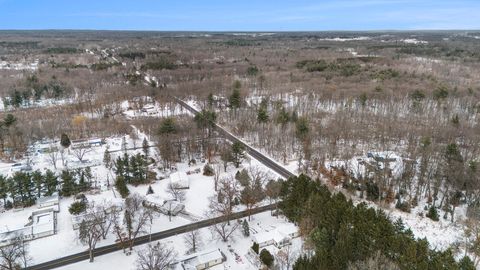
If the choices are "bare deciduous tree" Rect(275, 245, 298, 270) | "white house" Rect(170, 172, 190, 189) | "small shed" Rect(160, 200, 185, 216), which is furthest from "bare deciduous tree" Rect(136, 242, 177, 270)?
"white house" Rect(170, 172, 190, 189)

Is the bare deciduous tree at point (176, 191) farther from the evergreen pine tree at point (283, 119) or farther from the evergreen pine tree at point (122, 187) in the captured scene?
the evergreen pine tree at point (283, 119)

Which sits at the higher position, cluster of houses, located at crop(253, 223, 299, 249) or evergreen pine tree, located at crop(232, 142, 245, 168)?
evergreen pine tree, located at crop(232, 142, 245, 168)

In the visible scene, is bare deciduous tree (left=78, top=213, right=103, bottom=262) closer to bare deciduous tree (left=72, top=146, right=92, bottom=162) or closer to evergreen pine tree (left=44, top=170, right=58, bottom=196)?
evergreen pine tree (left=44, top=170, right=58, bottom=196)

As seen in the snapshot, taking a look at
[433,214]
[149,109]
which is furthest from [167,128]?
[433,214]

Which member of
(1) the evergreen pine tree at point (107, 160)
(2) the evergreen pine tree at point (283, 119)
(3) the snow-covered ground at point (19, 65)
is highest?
(3) the snow-covered ground at point (19, 65)

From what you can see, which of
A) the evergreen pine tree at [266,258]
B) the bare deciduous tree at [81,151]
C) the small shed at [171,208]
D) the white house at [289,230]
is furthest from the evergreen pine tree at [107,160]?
the evergreen pine tree at [266,258]

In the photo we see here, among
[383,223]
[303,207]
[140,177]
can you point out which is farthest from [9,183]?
[383,223]

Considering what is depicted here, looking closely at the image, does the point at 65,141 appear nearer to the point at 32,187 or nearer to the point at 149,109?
the point at 32,187
